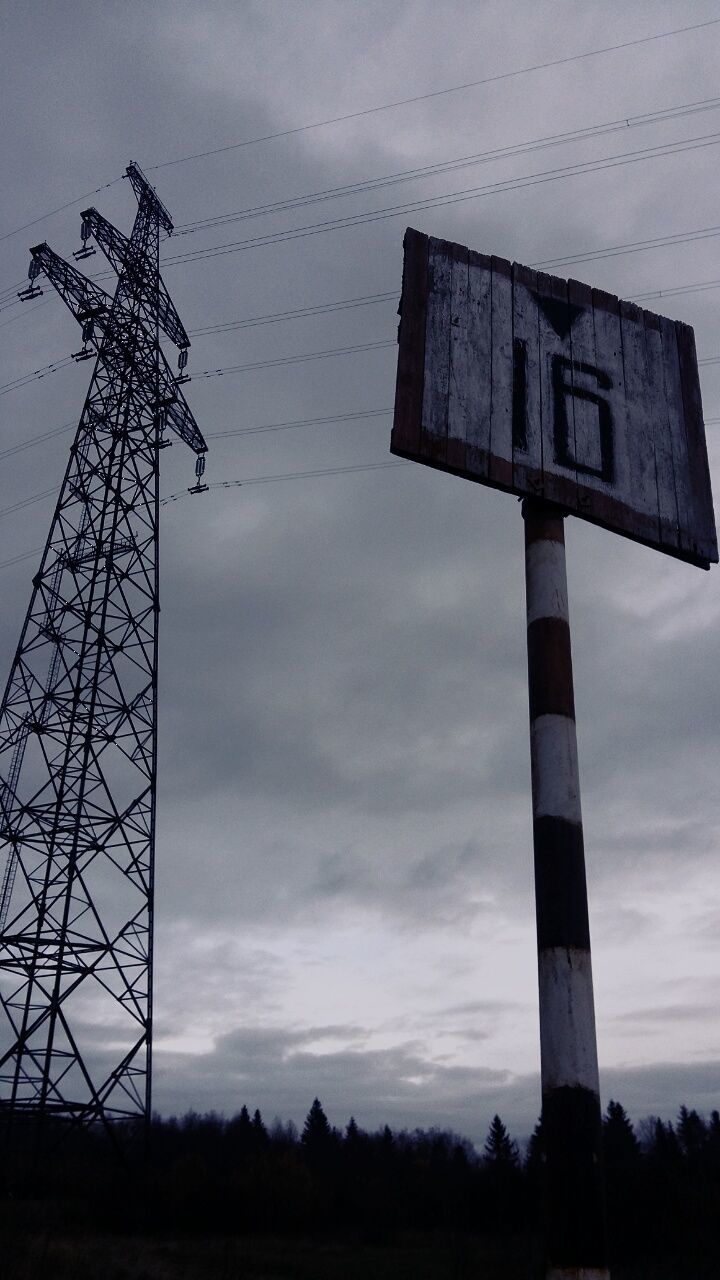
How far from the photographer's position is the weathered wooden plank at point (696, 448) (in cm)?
764

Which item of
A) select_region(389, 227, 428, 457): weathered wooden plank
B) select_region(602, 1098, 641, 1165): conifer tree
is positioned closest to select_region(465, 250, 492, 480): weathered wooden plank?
select_region(389, 227, 428, 457): weathered wooden plank

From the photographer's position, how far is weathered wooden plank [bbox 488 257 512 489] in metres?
7.07

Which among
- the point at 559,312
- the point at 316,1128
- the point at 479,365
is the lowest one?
the point at 316,1128

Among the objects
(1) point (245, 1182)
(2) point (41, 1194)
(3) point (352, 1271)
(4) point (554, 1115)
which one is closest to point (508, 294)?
(4) point (554, 1115)

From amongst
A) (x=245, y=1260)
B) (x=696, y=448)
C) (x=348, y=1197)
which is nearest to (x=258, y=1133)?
(x=348, y=1197)

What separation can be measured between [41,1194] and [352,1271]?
326 inches

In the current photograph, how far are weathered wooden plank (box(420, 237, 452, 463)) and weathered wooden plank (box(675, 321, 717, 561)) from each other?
2.15 metres

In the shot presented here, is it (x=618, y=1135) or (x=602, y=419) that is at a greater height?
(x=602, y=419)

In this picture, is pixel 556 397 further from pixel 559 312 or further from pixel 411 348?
pixel 411 348

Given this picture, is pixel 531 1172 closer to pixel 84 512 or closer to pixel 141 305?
pixel 84 512

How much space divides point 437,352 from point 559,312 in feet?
4.10

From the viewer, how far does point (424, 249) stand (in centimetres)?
776

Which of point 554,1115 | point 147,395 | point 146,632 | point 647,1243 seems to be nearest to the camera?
point 554,1115

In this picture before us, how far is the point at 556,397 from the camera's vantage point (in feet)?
24.7
